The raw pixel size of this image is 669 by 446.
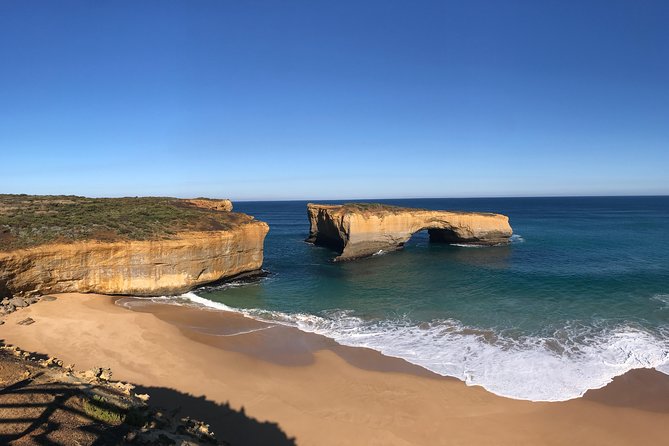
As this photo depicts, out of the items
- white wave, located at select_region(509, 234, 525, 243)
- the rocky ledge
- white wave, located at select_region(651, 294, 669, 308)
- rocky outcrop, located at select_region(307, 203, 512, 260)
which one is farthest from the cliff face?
white wave, located at select_region(509, 234, 525, 243)

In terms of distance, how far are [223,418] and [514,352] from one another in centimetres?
1125

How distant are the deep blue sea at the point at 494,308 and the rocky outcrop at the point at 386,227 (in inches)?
99.6

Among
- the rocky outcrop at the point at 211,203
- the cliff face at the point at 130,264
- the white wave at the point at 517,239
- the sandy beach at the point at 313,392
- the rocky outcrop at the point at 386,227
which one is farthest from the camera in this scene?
the white wave at the point at 517,239

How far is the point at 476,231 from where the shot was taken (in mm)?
42219

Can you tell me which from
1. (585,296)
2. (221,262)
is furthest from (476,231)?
(221,262)

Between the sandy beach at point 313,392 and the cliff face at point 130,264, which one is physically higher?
the cliff face at point 130,264

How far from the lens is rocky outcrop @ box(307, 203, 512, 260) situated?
36.7m

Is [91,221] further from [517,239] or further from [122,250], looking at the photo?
[517,239]

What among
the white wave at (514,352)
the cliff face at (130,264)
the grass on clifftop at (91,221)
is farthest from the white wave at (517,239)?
the cliff face at (130,264)

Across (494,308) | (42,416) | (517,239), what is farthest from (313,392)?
(517,239)

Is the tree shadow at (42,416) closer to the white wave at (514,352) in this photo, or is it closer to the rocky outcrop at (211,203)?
the white wave at (514,352)

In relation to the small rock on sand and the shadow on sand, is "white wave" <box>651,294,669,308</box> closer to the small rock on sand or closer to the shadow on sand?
the shadow on sand

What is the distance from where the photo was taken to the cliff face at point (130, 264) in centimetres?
1897

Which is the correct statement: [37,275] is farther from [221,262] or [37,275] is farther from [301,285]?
[301,285]
